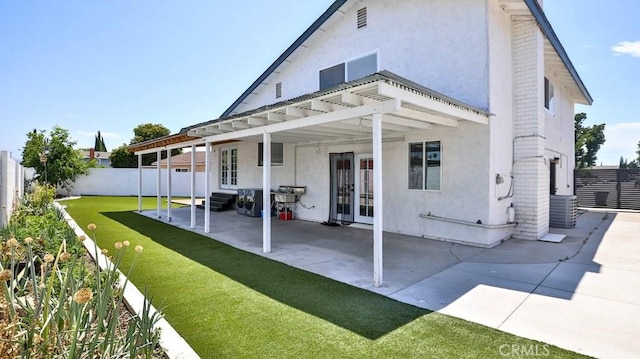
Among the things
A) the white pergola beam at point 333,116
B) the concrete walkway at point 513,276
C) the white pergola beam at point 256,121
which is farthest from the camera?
the white pergola beam at point 256,121

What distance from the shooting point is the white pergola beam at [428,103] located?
180 inches

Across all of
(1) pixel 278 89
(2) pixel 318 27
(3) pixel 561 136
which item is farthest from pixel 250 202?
(3) pixel 561 136

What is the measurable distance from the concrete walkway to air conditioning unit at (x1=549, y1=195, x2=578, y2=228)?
537mm

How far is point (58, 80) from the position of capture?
16234 millimetres

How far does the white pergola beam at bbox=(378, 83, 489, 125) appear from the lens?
457 cm

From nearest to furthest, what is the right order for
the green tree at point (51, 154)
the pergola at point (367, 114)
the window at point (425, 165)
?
the pergola at point (367, 114), the window at point (425, 165), the green tree at point (51, 154)

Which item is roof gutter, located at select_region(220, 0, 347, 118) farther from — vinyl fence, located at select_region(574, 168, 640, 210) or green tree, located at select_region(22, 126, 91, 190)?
vinyl fence, located at select_region(574, 168, 640, 210)

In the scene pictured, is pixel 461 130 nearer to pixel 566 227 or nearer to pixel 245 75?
pixel 566 227

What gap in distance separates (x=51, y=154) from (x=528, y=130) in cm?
2425


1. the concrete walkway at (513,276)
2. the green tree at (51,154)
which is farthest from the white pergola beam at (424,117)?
the green tree at (51,154)

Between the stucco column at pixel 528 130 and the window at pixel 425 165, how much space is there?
6.94 feet

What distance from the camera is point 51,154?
19.9 m

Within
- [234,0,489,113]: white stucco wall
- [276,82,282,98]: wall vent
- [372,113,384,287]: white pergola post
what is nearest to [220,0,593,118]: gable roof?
[234,0,489,113]: white stucco wall

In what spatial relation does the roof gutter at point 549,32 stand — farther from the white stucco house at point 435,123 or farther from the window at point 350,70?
the window at point 350,70
